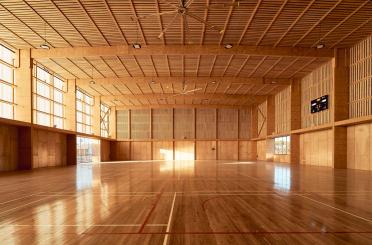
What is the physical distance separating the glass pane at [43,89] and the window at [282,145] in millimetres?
31168

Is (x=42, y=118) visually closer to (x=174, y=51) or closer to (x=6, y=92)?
(x=6, y=92)

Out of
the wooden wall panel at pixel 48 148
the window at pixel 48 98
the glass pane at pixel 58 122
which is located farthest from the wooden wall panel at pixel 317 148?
the glass pane at pixel 58 122

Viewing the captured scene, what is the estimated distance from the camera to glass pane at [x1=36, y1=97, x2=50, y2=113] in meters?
33.9

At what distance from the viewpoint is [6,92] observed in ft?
91.7

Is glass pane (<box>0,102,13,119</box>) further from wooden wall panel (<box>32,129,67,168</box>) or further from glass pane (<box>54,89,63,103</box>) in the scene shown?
glass pane (<box>54,89,63,103</box>)

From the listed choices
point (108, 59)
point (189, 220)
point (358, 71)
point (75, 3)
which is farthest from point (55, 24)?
point (358, 71)

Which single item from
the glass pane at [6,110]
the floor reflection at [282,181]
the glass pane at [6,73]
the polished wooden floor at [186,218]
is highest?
the glass pane at [6,73]

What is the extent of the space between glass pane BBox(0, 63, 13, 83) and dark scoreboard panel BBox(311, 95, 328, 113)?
31371mm

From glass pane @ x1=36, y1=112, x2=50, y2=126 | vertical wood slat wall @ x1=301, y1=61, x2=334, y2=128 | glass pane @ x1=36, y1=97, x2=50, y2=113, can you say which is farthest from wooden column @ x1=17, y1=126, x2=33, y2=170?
vertical wood slat wall @ x1=301, y1=61, x2=334, y2=128

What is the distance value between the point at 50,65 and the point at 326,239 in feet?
112

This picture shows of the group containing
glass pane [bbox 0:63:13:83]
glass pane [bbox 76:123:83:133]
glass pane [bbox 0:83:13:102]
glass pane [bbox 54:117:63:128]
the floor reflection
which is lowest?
the floor reflection

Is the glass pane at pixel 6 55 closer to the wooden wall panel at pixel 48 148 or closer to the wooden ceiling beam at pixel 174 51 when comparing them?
the wooden ceiling beam at pixel 174 51

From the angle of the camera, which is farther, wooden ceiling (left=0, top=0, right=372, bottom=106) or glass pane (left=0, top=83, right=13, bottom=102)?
glass pane (left=0, top=83, right=13, bottom=102)

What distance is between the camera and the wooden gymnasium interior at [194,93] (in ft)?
23.4
